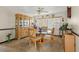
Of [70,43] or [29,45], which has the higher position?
[70,43]

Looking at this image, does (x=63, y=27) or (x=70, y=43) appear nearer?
(x=70, y=43)

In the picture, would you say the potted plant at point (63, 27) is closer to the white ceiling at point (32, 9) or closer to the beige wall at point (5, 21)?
the white ceiling at point (32, 9)

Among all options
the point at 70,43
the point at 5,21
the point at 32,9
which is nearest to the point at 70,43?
the point at 70,43

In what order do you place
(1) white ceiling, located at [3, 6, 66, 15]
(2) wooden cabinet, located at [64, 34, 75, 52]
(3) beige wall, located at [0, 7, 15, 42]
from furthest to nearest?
(3) beige wall, located at [0, 7, 15, 42] < (1) white ceiling, located at [3, 6, 66, 15] < (2) wooden cabinet, located at [64, 34, 75, 52]

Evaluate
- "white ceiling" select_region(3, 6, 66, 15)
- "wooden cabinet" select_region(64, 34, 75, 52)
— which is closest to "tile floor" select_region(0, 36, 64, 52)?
"wooden cabinet" select_region(64, 34, 75, 52)

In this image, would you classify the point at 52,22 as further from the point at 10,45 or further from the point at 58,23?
the point at 10,45

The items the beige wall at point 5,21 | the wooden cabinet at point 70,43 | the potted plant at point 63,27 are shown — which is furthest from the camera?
the beige wall at point 5,21

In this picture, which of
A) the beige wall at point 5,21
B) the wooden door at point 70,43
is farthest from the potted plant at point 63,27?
the beige wall at point 5,21

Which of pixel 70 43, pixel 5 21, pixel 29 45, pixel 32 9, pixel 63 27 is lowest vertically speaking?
pixel 29 45

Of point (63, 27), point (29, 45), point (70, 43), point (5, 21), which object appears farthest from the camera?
point (5, 21)

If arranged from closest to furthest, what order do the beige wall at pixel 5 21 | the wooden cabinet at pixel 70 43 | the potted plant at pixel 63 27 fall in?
the wooden cabinet at pixel 70 43, the potted plant at pixel 63 27, the beige wall at pixel 5 21

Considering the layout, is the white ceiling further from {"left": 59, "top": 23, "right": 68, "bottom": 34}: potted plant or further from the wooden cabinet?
the wooden cabinet

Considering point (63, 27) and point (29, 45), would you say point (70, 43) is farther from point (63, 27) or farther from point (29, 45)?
point (29, 45)

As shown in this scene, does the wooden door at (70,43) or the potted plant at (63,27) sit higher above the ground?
the potted plant at (63,27)
